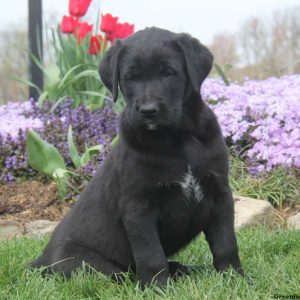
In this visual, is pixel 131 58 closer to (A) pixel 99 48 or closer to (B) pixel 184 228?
(B) pixel 184 228

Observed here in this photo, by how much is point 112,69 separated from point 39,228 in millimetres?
2190

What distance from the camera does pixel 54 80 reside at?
24.3 ft

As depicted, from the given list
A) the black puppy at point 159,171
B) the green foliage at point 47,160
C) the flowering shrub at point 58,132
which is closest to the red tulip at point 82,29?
the flowering shrub at point 58,132

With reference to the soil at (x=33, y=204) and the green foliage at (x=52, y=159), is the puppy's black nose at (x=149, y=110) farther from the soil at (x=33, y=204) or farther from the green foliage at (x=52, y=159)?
the green foliage at (x=52, y=159)

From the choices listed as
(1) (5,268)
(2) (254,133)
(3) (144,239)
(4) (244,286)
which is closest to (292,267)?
(4) (244,286)

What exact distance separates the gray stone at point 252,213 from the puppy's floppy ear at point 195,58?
1.97 metres

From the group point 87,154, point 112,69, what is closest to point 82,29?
point 87,154

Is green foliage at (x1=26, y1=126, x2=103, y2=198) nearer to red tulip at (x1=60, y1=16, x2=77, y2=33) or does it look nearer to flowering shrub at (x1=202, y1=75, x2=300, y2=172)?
flowering shrub at (x1=202, y1=75, x2=300, y2=172)

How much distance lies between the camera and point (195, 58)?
309 centimetres

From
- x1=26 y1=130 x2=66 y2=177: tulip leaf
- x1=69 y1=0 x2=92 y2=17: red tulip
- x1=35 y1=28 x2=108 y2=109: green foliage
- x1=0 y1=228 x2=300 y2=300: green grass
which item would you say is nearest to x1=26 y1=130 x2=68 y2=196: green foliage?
x1=26 y1=130 x2=66 y2=177: tulip leaf

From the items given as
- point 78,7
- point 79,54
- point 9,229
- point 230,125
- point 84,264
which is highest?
point 78,7

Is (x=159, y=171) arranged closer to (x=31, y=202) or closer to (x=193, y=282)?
(x=193, y=282)

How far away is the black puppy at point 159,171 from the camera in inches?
115

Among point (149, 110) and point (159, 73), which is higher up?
point (159, 73)
